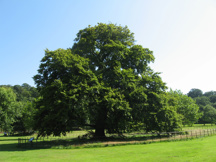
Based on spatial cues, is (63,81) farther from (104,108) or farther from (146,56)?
(146,56)

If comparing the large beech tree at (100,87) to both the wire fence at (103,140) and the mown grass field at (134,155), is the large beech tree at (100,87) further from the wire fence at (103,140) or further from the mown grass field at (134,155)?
the mown grass field at (134,155)

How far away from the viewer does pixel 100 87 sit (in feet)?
99.9

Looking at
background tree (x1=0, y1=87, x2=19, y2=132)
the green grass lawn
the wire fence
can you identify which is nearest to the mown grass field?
the green grass lawn

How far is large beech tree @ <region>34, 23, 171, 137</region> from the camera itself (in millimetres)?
28766

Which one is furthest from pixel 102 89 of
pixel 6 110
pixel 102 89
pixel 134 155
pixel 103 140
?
pixel 6 110

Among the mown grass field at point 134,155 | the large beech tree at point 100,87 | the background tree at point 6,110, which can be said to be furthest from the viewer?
the background tree at point 6,110

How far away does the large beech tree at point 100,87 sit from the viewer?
28.8m

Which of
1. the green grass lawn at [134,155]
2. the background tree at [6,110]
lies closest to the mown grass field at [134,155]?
the green grass lawn at [134,155]

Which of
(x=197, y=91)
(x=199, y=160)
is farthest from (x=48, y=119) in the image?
(x=197, y=91)

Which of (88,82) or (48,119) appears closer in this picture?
(48,119)

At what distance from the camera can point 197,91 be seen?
653 feet

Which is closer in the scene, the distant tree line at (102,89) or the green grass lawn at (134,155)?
the green grass lawn at (134,155)

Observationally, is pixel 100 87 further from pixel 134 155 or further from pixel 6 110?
pixel 6 110

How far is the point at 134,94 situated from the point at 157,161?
59.0ft
